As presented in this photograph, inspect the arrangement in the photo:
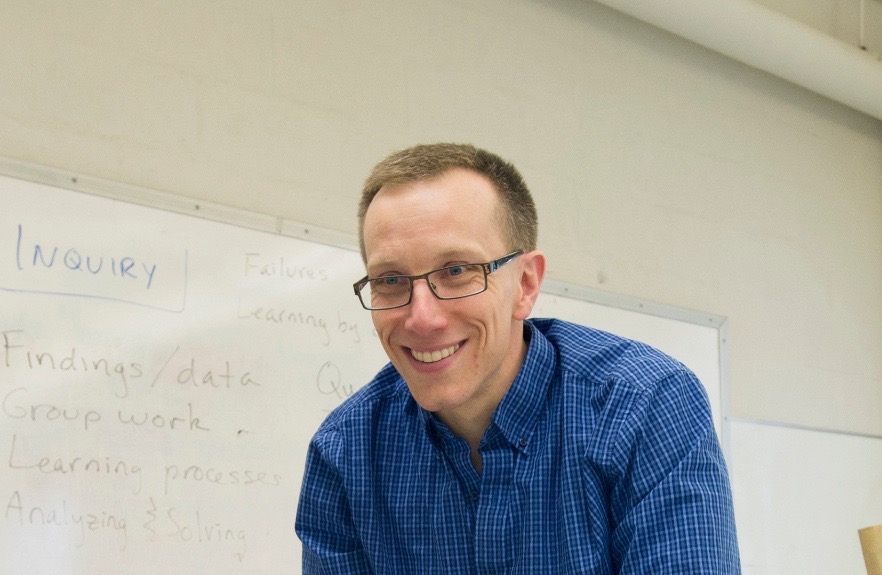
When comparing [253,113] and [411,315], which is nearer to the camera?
[411,315]

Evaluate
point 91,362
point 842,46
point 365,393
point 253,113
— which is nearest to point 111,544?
point 91,362

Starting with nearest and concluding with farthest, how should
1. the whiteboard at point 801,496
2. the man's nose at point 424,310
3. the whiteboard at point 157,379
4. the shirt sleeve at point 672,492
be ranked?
the shirt sleeve at point 672,492 < the man's nose at point 424,310 < the whiteboard at point 157,379 < the whiteboard at point 801,496

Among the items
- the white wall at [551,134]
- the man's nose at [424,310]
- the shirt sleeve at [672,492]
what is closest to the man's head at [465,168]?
the man's nose at [424,310]

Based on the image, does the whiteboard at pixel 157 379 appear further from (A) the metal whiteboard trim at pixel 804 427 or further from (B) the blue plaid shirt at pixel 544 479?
(A) the metal whiteboard trim at pixel 804 427

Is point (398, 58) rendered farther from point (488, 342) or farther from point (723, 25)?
point (488, 342)

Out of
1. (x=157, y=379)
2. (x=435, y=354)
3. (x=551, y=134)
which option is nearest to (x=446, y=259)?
(x=435, y=354)

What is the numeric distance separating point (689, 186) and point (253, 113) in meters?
1.52

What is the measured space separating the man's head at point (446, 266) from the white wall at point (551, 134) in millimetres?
964

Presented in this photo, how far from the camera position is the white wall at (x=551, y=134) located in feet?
Result: 6.89

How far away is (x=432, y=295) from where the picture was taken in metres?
1.24

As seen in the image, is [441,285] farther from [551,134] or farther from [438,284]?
[551,134]

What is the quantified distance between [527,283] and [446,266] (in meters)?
0.19

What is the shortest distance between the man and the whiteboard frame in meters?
0.84

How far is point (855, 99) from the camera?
136 inches
